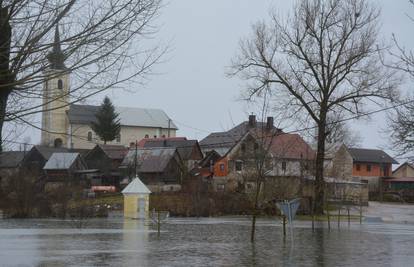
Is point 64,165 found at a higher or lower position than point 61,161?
lower

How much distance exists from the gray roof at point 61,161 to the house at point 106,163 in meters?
3.67

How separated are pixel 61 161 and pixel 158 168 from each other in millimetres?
16901

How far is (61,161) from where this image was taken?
337 ft

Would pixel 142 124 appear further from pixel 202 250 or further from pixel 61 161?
pixel 202 250

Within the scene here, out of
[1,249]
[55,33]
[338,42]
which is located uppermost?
[338,42]

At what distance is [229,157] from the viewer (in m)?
93.1

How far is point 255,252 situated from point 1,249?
8.31m

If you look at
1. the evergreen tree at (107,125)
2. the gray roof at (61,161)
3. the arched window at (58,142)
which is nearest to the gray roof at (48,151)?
the arched window at (58,142)

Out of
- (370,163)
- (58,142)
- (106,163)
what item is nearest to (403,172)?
(370,163)

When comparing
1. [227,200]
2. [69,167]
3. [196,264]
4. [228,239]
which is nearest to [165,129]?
[69,167]

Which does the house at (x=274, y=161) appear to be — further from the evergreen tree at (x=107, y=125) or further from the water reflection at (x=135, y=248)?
the water reflection at (x=135, y=248)

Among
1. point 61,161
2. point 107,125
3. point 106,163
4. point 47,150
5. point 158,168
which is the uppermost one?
point 107,125

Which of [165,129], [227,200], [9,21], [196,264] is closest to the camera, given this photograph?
[9,21]

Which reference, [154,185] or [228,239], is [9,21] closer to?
[228,239]
